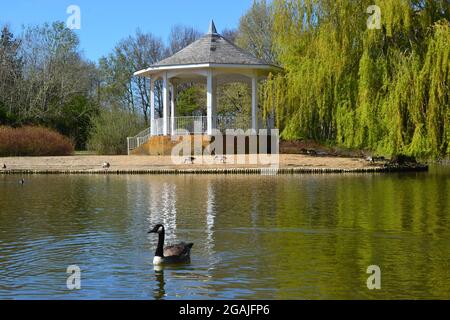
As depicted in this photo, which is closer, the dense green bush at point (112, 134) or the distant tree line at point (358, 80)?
the distant tree line at point (358, 80)

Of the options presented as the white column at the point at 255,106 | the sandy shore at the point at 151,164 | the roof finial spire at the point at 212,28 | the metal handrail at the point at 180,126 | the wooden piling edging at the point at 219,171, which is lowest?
the wooden piling edging at the point at 219,171

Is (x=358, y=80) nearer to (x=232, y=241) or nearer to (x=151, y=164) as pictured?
(x=151, y=164)

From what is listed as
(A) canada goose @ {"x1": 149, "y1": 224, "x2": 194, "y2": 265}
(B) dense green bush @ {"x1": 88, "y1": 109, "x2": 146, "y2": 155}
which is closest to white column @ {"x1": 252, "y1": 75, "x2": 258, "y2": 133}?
(B) dense green bush @ {"x1": 88, "y1": 109, "x2": 146, "y2": 155}

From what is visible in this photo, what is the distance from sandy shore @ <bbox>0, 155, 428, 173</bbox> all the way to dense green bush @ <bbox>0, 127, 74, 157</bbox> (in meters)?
3.12

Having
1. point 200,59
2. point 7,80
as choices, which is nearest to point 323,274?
point 200,59

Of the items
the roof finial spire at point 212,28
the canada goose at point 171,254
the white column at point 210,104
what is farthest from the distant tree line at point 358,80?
the canada goose at point 171,254

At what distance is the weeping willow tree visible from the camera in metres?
27.7

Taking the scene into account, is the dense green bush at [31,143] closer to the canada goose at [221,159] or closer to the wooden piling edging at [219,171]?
the wooden piling edging at [219,171]

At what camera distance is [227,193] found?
2081 cm

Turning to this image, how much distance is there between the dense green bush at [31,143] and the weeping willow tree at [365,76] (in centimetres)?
1260

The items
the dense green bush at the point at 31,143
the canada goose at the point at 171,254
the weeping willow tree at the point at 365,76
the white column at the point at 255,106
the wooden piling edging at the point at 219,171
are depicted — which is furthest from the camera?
the dense green bush at the point at 31,143

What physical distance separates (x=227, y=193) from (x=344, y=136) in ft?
36.8

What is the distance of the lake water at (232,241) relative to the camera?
930 cm

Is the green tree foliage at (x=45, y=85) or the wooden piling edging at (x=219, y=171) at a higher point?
the green tree foliage at (x=45, y=85)
